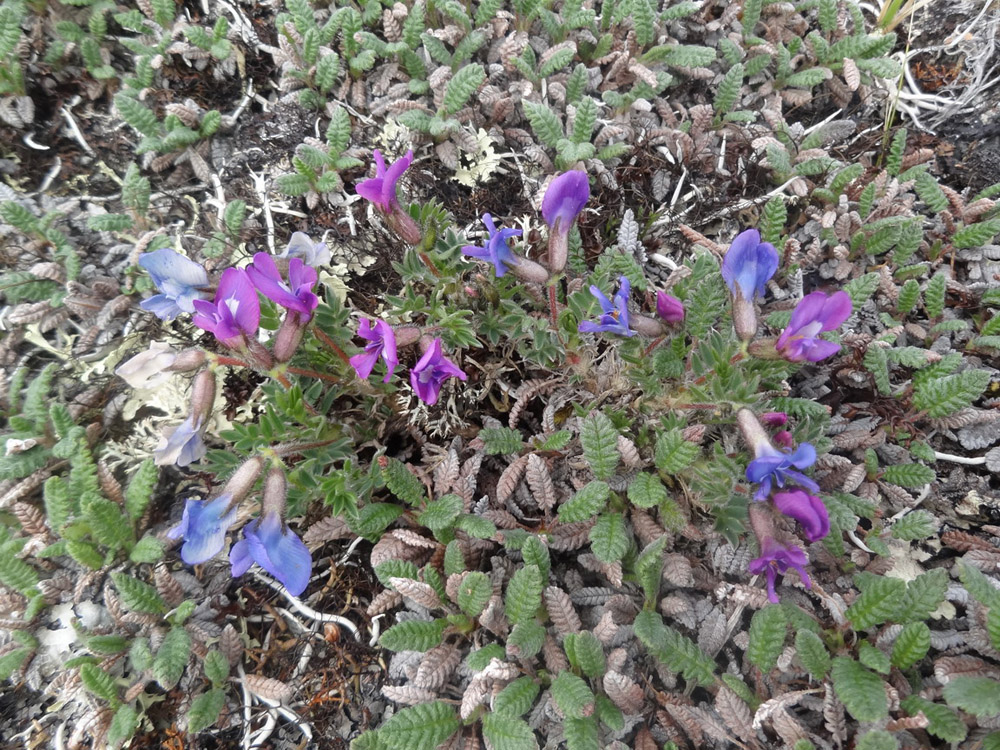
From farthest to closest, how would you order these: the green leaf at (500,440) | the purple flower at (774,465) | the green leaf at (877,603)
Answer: the green leaf at (500,440)
the green leaf at (877,603)
the purple flower at (774,465)

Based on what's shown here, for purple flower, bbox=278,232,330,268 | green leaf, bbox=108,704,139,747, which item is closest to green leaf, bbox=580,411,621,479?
purple flower, bbox=278,232,330,268

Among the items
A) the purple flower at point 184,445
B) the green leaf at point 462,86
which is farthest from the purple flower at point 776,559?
the green leaf at point 462,86

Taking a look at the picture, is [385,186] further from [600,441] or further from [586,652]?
[586,652]

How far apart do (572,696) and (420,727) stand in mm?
428

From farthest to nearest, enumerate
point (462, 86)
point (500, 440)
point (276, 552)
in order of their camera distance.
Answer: point (462, 86)
point (500, 440)
point (276, 552)

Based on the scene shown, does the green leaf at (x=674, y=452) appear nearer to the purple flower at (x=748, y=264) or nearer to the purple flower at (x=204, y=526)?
the purple flower at (x=748, y=264)

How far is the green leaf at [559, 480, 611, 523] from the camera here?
191cm

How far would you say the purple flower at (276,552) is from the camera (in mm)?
1533

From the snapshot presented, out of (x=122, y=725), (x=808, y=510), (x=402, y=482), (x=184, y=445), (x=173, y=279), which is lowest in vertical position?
(x=122, y=725)

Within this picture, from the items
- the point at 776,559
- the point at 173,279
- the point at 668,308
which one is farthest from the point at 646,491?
the point at 173,279

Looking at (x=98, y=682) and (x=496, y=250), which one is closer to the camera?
(x=496, y=250)

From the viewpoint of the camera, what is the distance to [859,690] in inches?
67.5

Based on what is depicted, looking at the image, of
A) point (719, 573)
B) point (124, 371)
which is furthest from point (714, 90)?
point (124, 371)

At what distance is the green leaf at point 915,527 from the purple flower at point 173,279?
213cm
